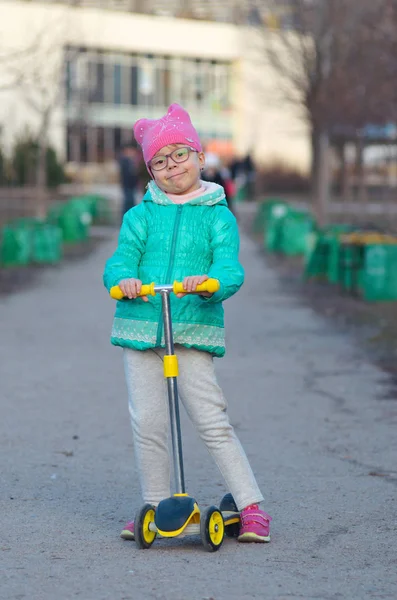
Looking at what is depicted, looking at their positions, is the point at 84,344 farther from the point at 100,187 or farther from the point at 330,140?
the point at 100,187

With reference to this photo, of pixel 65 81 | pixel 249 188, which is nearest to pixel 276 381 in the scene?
pixel 65 81

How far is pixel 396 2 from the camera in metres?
13.7

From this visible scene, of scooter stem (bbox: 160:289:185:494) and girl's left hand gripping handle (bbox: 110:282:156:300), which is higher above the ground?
girl's left hand gripping handle (bbox: 110:282:156:300)

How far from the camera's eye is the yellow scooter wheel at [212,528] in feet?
16.4

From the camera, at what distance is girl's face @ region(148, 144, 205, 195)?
17.1 ft

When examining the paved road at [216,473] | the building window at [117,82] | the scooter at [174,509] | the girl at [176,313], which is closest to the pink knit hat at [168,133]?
the girl at [176,313]

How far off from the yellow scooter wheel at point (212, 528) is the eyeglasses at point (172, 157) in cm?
136

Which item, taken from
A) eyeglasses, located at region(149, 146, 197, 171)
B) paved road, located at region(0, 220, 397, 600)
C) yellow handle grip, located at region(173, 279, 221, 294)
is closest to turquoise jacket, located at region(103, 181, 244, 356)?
eyeglasses, located at region(149, 146, 197, 171)

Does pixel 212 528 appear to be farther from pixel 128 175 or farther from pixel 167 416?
pixel 128 175

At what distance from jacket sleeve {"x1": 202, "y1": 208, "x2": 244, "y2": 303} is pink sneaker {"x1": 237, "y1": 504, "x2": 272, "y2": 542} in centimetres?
88

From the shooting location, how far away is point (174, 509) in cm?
498

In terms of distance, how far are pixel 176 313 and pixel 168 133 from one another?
0.72 meters

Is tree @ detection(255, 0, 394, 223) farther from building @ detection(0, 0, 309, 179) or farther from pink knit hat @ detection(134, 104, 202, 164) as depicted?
building @ detection(0, 0, 309, 179)

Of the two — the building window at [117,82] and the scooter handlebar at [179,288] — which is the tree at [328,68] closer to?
the scooter handlebar at [179,288]
